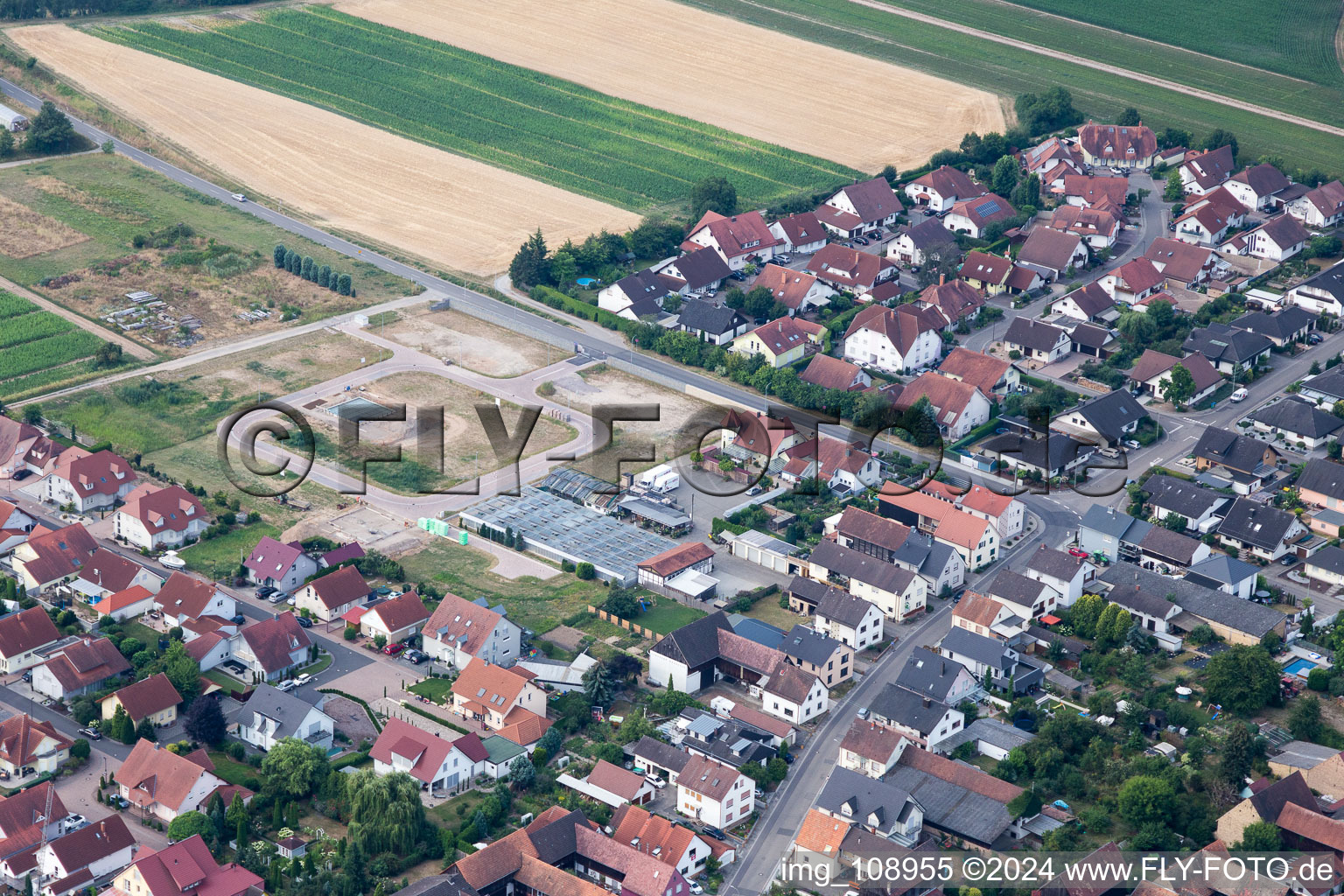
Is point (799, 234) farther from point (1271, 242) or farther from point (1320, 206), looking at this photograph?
point (1320, 206)

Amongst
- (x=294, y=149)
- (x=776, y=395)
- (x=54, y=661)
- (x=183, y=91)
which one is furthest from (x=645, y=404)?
(x=183, y=91)

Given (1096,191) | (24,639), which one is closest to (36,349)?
(24,639)

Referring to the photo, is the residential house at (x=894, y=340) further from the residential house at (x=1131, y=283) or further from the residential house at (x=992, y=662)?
the residential house at (x=992, y=662)

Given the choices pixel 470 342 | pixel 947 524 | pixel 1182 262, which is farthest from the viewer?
pixel 1182 262

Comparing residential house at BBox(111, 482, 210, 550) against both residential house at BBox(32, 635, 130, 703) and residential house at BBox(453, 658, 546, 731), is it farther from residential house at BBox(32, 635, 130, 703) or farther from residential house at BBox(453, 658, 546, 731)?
residential house at BBox(453, 658, 546, 731)

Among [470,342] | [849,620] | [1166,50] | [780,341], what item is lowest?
[470,342]

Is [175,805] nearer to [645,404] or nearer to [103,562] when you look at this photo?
[103,562]
